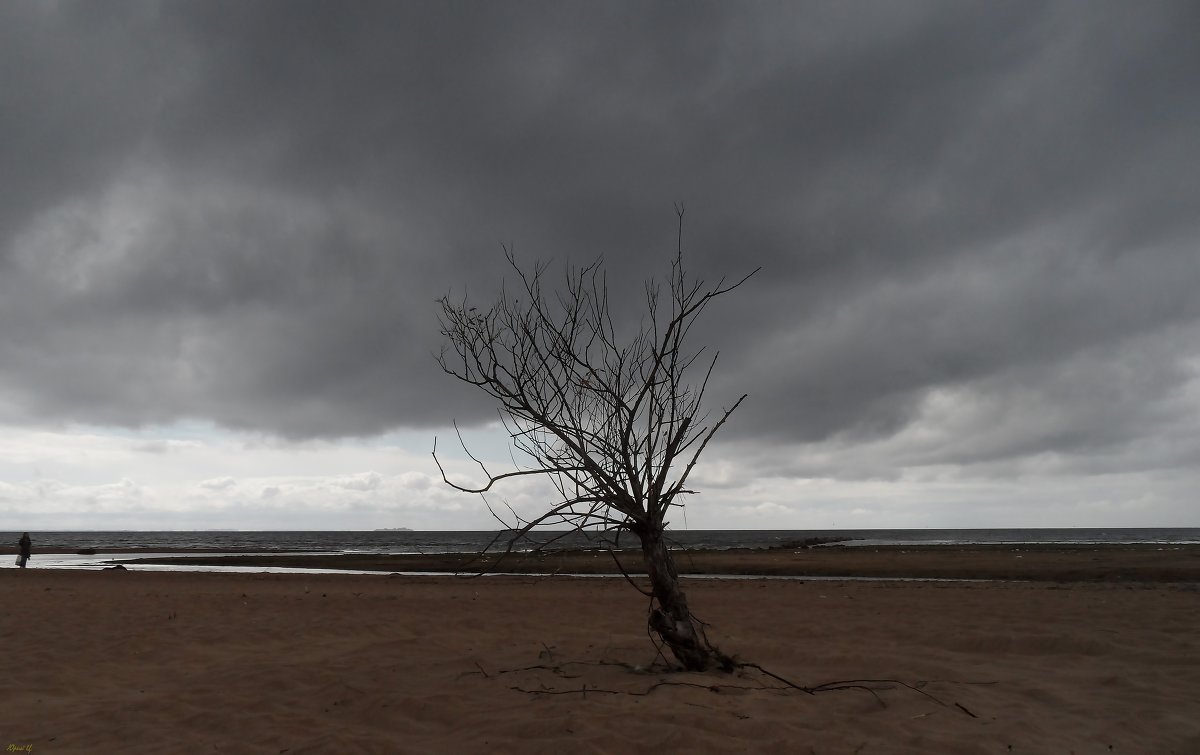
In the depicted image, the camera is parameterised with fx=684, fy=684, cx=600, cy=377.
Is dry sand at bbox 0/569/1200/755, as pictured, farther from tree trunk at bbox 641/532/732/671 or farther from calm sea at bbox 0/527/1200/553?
calm sea at bbox 0/527/1200/553

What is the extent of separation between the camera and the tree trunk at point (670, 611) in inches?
258

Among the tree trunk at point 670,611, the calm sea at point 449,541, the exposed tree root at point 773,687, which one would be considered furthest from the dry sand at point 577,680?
the calm sea at point 449,541

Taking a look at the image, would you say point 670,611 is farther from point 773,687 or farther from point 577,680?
point 577,680

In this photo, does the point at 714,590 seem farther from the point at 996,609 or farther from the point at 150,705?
the point at 150,705

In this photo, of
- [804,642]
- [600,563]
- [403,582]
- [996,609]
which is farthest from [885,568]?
[804,642]

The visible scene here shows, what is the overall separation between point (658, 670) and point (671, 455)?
239 cm

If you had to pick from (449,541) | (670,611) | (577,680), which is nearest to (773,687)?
(670,611)

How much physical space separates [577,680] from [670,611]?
1.29 metres

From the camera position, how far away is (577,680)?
278 inches

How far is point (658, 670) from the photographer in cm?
722

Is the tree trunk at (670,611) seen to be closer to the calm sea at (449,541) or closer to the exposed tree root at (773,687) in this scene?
the exposed tree root at (773,687)

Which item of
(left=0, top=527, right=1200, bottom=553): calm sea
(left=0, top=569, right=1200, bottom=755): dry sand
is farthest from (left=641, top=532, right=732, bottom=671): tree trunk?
(left=0, top=527, right=1200, bottom=553): calm sea

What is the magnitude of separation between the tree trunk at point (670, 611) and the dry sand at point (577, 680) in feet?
0.79

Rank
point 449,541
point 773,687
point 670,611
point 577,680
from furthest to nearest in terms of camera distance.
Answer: point 449,541 < point 577,680 < point 670,611 < point 773,687
